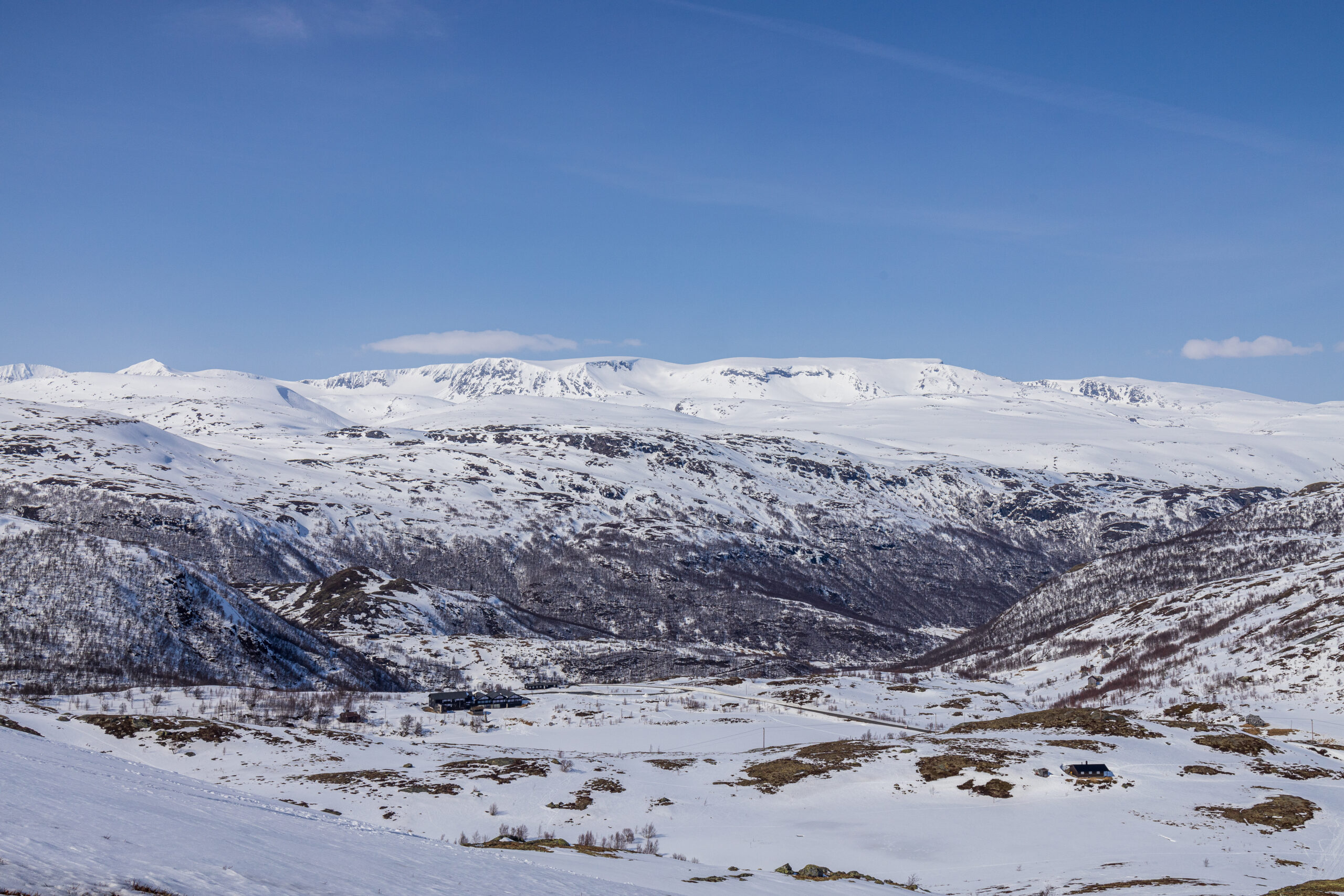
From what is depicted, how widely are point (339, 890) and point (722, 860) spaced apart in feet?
66.1

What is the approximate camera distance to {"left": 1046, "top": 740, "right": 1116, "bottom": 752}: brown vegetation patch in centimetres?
4656

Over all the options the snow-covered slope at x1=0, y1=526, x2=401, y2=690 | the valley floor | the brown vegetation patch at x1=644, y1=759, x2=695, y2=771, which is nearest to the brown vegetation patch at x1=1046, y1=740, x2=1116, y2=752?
the valley floor

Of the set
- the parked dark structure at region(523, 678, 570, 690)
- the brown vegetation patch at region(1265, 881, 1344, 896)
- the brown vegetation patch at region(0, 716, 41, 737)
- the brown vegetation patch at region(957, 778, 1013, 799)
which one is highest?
the brown vegetation patch at region(1265, 881, 1344, 896)

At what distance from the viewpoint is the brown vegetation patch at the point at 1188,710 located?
227ft

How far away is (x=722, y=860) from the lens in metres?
33.4

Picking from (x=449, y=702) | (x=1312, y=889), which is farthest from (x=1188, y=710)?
(x=449, y=702)

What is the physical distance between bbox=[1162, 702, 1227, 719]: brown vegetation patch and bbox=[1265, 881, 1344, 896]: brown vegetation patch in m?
47.3

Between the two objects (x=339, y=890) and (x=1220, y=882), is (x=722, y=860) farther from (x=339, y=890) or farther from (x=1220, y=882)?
(x=339, y=890)

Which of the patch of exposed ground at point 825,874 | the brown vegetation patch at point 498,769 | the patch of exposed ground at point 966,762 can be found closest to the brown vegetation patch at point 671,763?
the brown vegetation patch at point 498,769

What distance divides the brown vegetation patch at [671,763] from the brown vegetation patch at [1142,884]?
23.6 meters

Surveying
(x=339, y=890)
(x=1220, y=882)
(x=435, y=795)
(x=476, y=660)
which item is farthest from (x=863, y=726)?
(x=476, y=660)

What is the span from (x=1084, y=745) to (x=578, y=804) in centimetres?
2554

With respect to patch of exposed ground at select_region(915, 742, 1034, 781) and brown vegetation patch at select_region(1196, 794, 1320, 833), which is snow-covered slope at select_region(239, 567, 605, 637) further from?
brown vegetation patch at select_region(1196, 794, 1320, 833)

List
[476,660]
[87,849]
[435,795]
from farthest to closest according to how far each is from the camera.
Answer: [476,660], [435,795], [87,849]
